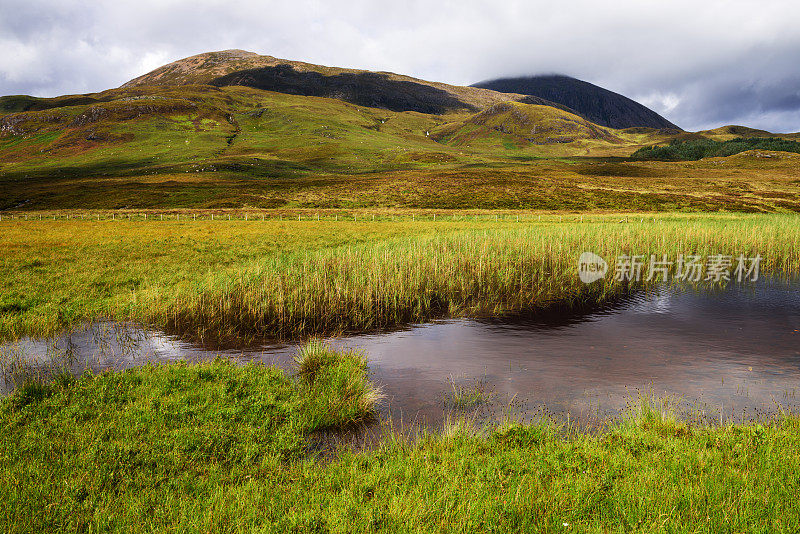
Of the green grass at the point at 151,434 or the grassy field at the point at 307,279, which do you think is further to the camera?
the grassy field at the point at 307,279

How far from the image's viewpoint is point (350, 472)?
20.2 feet

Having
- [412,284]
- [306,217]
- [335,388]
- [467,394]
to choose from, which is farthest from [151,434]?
[306,217]

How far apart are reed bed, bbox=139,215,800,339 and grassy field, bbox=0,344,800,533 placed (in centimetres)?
706

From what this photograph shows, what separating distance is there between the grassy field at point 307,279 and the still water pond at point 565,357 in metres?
1.59

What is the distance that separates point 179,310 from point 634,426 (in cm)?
1512

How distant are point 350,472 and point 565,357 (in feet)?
29.2

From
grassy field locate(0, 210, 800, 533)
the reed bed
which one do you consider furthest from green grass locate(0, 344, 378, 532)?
the reed bed

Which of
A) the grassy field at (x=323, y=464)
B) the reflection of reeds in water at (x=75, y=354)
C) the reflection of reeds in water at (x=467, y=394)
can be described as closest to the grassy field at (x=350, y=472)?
the grassy field at (x=323, y=464)

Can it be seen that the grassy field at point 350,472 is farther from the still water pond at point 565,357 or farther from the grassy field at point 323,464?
the still water pond at point 565,357

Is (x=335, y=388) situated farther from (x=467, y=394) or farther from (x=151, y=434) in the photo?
(x=151, y=434)

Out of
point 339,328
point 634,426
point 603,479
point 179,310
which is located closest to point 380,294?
point 339,328

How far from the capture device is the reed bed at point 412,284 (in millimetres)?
16078

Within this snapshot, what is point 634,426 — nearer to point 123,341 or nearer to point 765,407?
point 765,407

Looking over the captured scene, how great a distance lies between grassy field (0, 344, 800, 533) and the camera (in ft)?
16.8
